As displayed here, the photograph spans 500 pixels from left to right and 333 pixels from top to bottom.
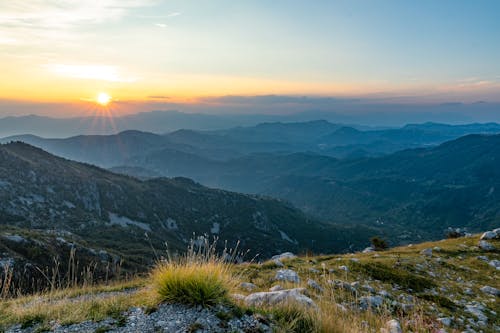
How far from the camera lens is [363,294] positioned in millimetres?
11523

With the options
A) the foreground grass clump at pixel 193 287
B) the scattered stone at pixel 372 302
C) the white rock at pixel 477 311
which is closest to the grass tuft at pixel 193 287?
the foreground grass clump at pixel 193 287

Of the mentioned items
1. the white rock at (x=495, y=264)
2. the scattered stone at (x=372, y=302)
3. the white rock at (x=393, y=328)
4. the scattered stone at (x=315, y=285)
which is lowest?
the white rock at (x=495, y=264)

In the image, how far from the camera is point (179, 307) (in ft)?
20.9

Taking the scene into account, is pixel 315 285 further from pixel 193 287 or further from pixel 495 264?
pixel 495 264

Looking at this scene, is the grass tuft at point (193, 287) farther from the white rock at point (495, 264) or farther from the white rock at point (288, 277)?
the white rock at point (495, 264)

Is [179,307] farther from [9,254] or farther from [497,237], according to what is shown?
[9,254]

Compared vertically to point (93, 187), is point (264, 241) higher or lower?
lower

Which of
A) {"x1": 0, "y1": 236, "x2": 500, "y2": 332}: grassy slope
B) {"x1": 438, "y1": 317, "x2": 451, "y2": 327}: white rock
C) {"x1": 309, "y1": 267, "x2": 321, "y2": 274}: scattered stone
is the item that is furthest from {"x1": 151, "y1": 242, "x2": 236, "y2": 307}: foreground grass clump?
{"x1": 309, "y1": 267, "x2": 321, "y2": 274}: scattered stone

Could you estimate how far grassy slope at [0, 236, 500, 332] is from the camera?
6641mm

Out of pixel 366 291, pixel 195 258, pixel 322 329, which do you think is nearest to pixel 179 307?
pixel 195 258

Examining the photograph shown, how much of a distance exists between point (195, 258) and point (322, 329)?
372 centimetres

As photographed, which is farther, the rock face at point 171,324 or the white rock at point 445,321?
the white rock at point 445,321

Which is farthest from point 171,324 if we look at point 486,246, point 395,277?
point 486,246

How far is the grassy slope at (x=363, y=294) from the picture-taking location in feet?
21.8
